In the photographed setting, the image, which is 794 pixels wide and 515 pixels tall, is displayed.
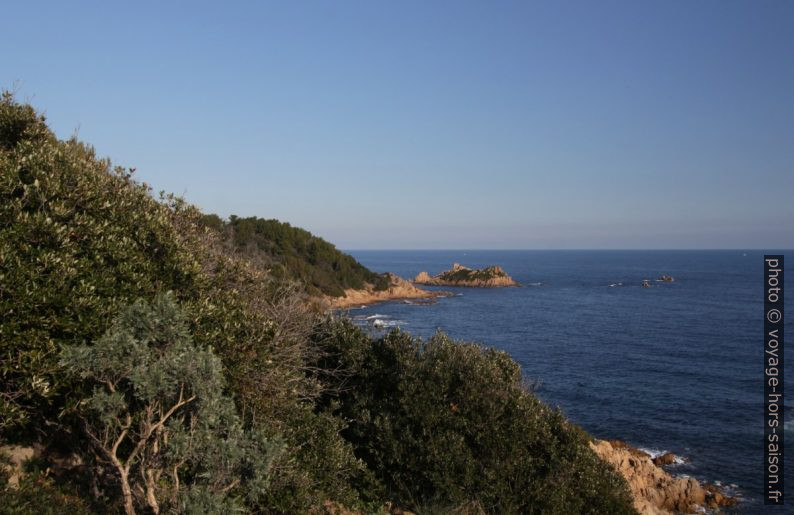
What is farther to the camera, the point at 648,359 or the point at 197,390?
the point at 648,359

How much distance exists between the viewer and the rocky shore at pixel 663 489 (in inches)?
992

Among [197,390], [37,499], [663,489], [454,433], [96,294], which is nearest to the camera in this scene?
[197,390]

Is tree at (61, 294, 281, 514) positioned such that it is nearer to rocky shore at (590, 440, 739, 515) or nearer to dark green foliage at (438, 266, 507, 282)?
rocky shore at (590, 440, 739, 515)

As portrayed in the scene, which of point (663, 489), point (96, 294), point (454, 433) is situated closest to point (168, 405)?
point (96, 294)

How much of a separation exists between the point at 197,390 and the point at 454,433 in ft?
27.6

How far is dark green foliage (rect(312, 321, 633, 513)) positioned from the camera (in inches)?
550

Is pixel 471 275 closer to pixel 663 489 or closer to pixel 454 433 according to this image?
pixel 663 489

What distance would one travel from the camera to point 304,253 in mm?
89312

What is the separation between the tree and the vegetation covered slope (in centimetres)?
3

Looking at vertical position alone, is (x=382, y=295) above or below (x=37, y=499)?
below

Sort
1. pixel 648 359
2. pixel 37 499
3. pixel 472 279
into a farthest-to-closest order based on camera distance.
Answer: pixel 472 279, pixel 648 359, pixel 37 499

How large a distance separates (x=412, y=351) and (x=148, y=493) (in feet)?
31.6

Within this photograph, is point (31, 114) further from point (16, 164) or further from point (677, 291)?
point (677, 291)

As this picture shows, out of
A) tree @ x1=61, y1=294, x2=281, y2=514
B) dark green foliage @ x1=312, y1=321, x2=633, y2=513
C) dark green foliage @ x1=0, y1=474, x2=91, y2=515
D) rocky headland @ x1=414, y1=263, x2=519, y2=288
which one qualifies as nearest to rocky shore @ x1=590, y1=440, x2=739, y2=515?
dark green foliage @ x1=312, y1=321, x2=633, y2=513
